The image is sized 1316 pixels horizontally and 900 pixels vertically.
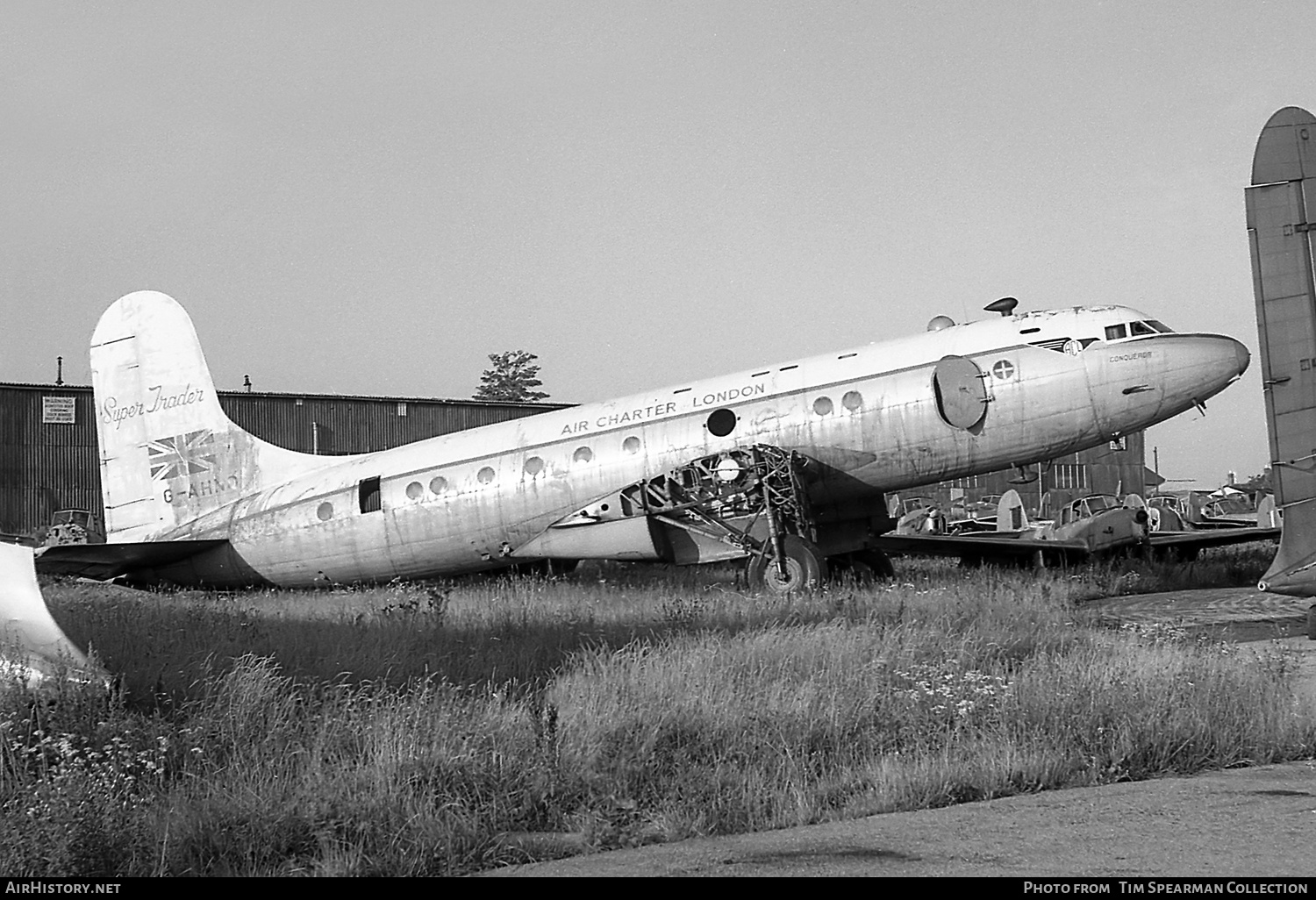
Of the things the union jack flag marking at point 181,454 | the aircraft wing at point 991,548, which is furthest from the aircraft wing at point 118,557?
the aircraft wing at point 991,548

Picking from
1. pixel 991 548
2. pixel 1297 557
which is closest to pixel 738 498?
pixel 1297 557

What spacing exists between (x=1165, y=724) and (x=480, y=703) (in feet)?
15.6

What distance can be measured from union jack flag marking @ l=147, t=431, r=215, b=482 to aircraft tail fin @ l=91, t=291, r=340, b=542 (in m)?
0.02

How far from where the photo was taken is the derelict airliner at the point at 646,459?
61.6 feet

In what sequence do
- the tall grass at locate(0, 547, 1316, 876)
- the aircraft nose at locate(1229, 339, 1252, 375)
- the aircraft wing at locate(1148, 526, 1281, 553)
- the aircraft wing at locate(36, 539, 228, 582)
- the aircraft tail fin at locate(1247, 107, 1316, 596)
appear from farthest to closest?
1. the aircraft wing at locate(1148, 526, 1281, 553)
2. the aircraft wing at locate(36, 539, 228, 582)
3. the aircraft nose at locate(1229, 339, 1252, 375)
4. the aircraft tail fin at locate(1247, 107, 1316, 596)
5. the tall grass at locate(0, 547, 1316, 876)

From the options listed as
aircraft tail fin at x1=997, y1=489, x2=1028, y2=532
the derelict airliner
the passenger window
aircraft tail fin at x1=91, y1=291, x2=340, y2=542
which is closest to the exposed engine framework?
the derelict airliner

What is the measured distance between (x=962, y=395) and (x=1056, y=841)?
13.4 m

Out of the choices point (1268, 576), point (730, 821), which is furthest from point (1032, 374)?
point (730, 821)

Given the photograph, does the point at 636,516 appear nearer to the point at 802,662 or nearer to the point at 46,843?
the point at 802,662

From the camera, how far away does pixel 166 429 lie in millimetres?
23922

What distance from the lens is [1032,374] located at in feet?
61.5

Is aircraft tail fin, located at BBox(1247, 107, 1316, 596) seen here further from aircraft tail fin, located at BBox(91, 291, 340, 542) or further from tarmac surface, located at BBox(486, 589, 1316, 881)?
aircraft tail fin, located at BBox(91, 291, 340, 542)

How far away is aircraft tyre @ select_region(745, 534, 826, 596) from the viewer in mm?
18625

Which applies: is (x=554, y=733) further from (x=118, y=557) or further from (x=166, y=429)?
(x=166, y=429)
